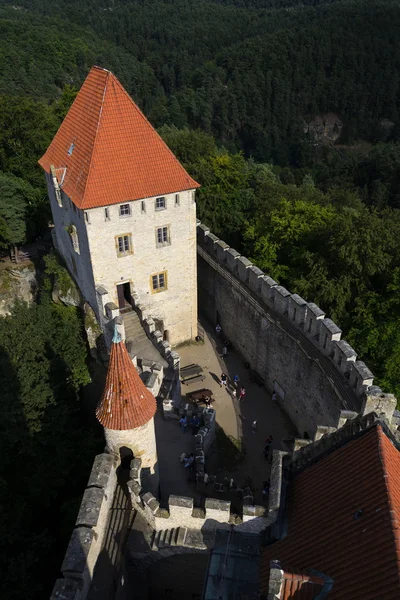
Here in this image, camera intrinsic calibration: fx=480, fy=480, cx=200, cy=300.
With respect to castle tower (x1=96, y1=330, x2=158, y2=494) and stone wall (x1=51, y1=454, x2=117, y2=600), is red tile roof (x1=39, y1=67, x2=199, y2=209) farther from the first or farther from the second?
stone wall (x1=51, y1=454, x2=117, y2=600)

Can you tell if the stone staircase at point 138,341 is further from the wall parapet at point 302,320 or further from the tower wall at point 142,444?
the tower wall at point 142,444

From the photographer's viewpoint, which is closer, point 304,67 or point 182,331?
point 182,331

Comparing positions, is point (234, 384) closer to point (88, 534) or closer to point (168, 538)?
point (168, 538)

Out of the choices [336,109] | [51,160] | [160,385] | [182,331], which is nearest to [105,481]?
[160,385]

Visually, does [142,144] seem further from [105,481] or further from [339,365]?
[105,481]

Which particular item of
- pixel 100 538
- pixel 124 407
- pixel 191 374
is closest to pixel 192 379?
pixel 191 374

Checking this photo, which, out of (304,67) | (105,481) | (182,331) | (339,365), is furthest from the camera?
(304,67)
